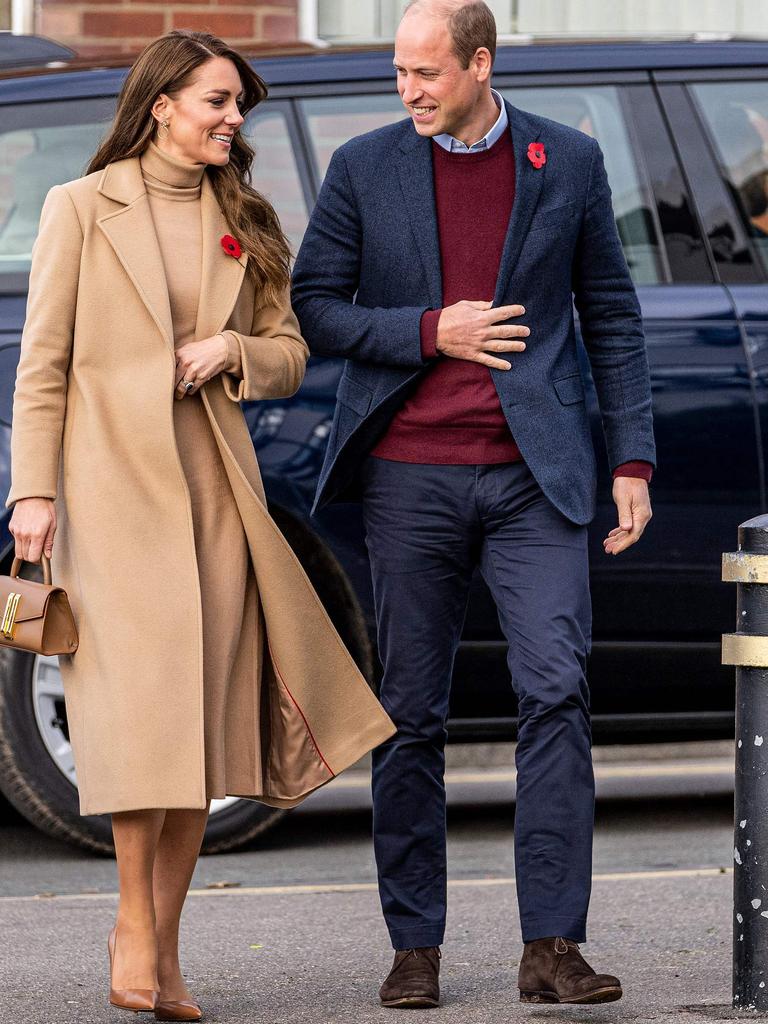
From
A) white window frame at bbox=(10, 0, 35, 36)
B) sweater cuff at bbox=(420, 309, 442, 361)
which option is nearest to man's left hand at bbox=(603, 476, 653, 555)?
sweater cuff at bbox=(420, 309, 442, 361)

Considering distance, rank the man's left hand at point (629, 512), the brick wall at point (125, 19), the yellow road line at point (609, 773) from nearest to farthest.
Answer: the man's left hand at point (629, 512) → the yellow road line at point (609, 773) → the brick wall at point (125, 19)

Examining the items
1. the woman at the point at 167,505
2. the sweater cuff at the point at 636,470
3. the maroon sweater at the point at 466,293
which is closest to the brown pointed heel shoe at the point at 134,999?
the woman at the point at 167,505

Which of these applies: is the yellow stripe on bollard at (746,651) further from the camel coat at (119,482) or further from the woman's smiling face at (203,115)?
the woman's smiling face at (203,115)

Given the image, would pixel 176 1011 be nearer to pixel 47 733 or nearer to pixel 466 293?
pixel 466 293

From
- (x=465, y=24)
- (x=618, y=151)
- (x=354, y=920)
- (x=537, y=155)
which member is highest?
(x=618, y=151)

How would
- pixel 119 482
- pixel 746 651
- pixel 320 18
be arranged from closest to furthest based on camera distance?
pixel 746 651, pixel 119 482, pixel 320 18

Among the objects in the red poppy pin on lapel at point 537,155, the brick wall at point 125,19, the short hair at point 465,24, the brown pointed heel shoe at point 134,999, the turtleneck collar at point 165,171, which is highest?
the brick wall at point 125,19

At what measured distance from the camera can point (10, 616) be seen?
11.6 ft

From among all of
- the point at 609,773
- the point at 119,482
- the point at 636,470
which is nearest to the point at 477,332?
the point at 636,470

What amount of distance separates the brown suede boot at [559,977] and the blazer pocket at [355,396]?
1.08 meters

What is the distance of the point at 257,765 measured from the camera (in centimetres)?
372

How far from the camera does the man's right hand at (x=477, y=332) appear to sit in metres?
3.70

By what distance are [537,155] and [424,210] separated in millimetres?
247

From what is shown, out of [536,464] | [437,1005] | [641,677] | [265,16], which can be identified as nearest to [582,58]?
[641,677]
